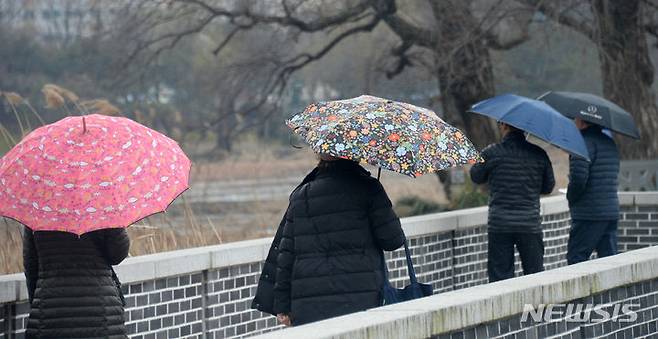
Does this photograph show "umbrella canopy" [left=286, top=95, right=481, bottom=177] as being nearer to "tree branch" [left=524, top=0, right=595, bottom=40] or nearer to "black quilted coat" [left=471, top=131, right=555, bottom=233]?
"black quilted coat" [left=471, top=131, right=555, bottom=233]

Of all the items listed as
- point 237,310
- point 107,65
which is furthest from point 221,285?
point 107,65

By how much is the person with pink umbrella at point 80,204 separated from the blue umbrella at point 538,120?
12.3 ft

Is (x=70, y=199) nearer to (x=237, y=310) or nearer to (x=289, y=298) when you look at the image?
(x=289, y=298)

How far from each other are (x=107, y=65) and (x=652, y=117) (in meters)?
9.07

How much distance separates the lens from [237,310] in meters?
8.72

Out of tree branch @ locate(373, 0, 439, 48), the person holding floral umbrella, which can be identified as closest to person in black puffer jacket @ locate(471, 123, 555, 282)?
the person holding floral umbrella

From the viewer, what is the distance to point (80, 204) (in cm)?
573

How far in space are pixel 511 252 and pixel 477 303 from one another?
4.28m

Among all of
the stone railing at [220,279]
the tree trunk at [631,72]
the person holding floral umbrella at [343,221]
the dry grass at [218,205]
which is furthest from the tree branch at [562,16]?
the person holding floral umbrella at [343,221]

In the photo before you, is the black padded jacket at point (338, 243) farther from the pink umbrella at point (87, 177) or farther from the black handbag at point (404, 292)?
the pink umbrella at point (87, 177)

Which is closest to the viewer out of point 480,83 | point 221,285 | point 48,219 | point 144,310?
point 48,219

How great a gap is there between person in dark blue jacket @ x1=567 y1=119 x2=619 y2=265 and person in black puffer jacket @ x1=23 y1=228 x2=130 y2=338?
520cm

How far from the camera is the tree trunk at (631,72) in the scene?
60.4ft

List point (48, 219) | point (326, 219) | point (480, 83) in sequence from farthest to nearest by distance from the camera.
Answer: point (480, 83) → point (326, 219) → point (48, 219)
